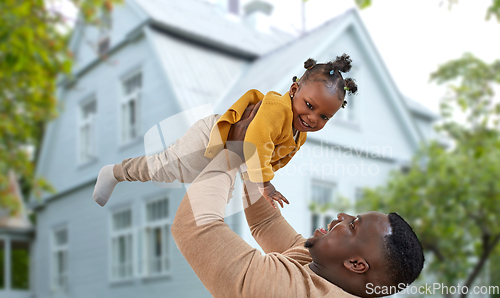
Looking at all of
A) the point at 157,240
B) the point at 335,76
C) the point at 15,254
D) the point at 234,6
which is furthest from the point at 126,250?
the point at 15,254

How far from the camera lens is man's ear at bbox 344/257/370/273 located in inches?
20.4

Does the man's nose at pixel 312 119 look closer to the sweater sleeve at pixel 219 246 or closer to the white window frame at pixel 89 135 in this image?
the sweater sleeve at pixel 219 246

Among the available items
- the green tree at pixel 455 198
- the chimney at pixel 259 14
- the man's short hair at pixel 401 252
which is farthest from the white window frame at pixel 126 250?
the man's short hair at pixel 401 252

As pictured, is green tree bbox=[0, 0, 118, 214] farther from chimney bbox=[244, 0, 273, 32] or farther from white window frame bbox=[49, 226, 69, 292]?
chimney bbox=[244, 0, 273, 32]

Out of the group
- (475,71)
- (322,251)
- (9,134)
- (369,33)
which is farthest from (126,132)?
(322,251)

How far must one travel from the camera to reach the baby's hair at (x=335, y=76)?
1.46 feet

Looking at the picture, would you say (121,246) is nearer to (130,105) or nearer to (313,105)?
(130,105)

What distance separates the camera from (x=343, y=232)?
0.52 m

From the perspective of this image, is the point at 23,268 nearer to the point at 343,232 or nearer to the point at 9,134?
the point at 9,134

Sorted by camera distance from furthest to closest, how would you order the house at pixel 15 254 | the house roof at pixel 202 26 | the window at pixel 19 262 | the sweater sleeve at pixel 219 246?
1. the window at pixel 19 262
2. the house at pixel 15 254
3. the house roof at pixel 202 26
4. the sweater sleeve at pixel 219 246

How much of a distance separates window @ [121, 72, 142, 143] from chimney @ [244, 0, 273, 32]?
1.52 metres

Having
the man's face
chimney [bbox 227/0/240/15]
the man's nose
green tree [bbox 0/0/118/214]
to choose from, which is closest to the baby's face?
the man's nose

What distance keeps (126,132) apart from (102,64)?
3.64 feet

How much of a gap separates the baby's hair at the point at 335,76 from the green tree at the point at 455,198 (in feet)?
12.1
